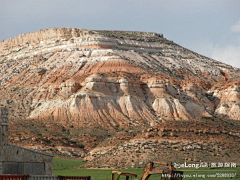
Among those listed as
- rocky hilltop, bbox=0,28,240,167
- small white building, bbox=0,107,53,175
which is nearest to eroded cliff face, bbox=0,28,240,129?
rocky hilltop, bbox=0,28,240,167

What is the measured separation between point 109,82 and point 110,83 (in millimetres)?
324

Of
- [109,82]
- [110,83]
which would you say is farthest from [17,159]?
[110,83]

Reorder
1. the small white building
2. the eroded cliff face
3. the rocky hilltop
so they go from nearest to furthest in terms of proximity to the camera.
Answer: the small white building → the rocky hilltop → the eroded cliff face

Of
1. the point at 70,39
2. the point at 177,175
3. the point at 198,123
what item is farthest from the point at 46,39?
the point at 177,175

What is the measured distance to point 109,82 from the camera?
11112 centimetres

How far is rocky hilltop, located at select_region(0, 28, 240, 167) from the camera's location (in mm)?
104625

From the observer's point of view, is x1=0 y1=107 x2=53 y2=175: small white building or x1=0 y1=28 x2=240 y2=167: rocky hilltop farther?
x1=0 y1=28 x2=240 y2=167: rocky hilltop

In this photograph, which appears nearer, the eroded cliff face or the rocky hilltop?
the rocky hilltop

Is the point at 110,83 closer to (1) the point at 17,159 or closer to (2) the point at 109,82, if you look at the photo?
(2) the point at 109,82

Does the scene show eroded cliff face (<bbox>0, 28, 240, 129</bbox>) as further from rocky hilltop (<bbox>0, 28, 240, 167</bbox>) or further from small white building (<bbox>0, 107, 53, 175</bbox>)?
small white building (<bbox>0, 107, 53, 175</bbox>)

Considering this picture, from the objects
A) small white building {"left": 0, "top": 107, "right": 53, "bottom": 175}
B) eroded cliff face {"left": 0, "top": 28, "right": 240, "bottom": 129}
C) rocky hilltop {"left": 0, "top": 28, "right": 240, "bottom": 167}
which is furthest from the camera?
eroded cliff face {"left": 0, "top": 28, "right": 240, "bottom": 129}

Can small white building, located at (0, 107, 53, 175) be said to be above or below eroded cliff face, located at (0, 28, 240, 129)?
below

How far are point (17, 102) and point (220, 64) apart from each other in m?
57.4

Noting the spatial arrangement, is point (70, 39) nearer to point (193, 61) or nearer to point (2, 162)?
point (193, 61)
